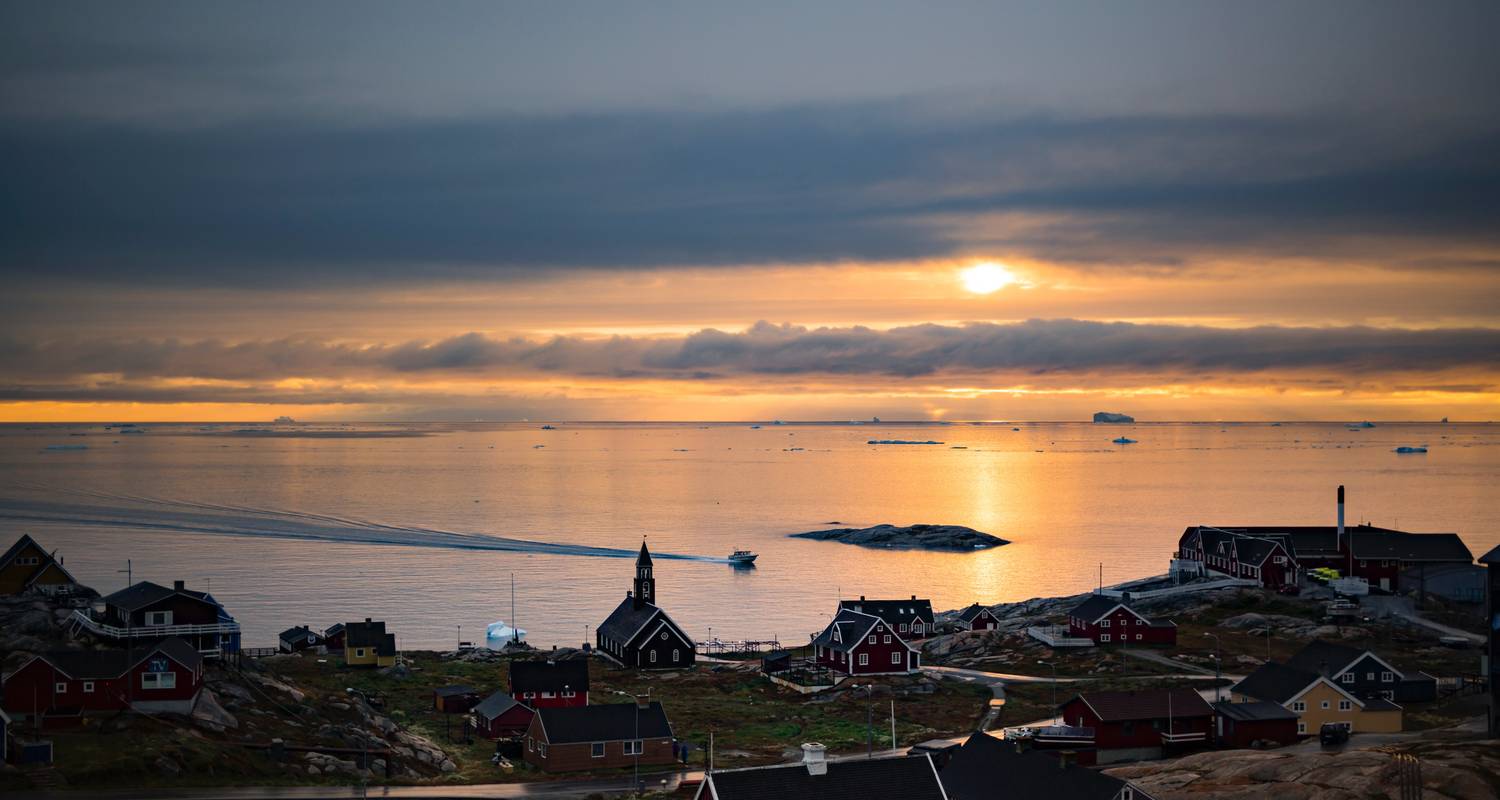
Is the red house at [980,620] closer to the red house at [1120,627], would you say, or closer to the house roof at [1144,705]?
the red house at [1120,627]

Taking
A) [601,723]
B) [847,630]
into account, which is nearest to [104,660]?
[601,723]

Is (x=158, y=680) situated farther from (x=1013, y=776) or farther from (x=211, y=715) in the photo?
(x=1013, y=776)

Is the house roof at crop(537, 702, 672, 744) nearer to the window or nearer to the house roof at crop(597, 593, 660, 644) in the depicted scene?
the window


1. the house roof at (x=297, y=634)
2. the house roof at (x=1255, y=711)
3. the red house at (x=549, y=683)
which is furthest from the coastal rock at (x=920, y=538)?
the house roof at (x=1255, y=711)

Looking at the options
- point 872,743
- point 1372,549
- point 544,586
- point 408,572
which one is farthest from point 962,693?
point 408,572

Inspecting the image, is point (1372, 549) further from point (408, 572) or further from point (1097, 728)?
point (408, 572)
